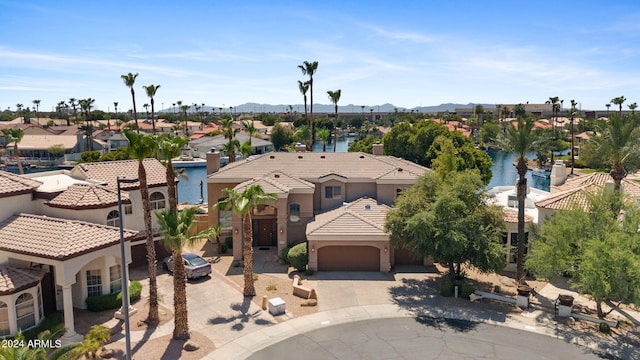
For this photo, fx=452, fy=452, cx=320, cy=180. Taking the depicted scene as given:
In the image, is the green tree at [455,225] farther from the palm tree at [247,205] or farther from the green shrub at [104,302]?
the green shrub at [104,302]

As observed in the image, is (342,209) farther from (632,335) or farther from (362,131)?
(362,131)

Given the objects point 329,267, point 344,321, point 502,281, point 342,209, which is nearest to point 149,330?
point 344,321

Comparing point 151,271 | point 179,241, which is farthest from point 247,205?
point 151,271

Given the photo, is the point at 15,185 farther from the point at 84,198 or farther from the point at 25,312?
the point at 25,312

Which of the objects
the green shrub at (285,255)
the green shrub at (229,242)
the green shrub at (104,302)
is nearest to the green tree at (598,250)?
the green shrub at (285,255)

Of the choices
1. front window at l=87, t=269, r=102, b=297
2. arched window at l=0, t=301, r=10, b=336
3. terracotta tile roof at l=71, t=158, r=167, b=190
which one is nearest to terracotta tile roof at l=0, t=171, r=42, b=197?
terracotta tile roof at l=71, t=158, r=167, b=190

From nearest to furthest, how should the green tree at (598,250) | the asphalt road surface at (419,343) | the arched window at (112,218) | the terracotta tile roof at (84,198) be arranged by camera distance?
the green tree at (598,250) → the asphalt road surface at (419,343) → the terracotta tile roof at (84,198) → the arched window at (112,218)

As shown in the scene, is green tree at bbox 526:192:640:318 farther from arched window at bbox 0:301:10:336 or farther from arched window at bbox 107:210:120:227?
arched window at bbox 0:301:10:336
